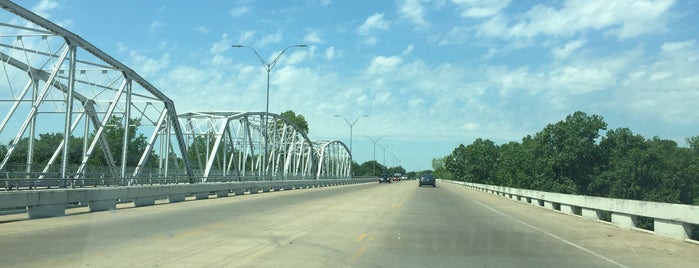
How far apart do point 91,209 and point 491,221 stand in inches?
513

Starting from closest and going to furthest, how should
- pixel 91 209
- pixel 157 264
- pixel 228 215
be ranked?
pixel 157 264 < pixel 228 215 < pixel 91 209

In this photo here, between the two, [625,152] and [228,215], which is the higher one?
[625,152]

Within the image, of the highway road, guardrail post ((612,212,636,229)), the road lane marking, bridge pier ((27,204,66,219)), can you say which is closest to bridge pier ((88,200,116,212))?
bridge pier ((27,204,66,219))

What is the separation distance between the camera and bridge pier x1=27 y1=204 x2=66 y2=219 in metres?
17.9

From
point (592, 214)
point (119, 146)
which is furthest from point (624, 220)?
point (119, 146)

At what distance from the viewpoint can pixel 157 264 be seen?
9500 millimetres

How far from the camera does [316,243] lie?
12.5 meters

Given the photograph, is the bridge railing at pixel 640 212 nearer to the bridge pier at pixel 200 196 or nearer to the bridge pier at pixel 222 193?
the bridge pier at pixel 200 196

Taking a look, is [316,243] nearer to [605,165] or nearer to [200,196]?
[200,196]

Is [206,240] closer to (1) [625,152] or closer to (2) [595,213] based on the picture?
(2) [595,213]

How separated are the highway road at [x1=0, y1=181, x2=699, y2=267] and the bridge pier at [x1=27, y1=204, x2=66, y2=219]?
53 cm

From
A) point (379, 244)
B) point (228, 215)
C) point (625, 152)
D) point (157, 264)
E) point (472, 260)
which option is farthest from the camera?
point (625, 152)

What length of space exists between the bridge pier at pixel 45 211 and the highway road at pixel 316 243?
1.74 feet

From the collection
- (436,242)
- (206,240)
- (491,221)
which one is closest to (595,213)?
(491,221)
